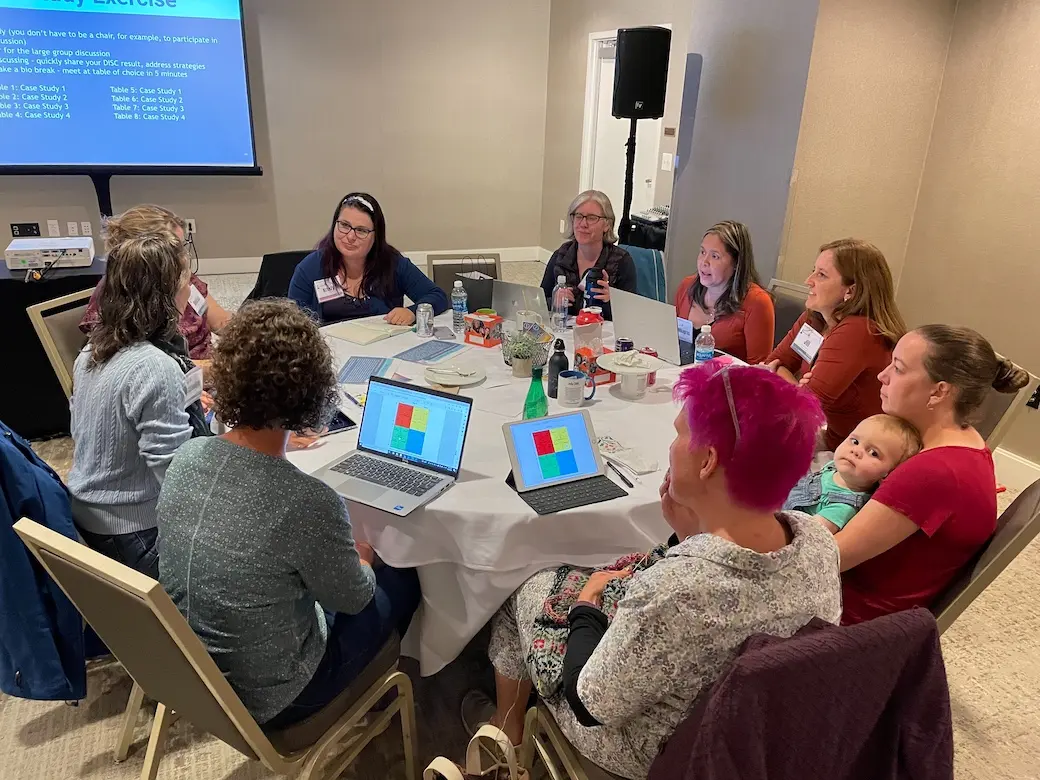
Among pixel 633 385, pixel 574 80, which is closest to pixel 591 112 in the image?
pixel 574 80

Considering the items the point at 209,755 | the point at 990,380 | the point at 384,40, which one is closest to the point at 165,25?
the point at 384,40

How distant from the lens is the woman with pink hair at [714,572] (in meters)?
1.03

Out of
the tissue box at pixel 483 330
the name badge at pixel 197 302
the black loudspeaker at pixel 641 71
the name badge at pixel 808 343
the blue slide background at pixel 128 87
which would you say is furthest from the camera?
the blue slide background at pixel 128 87

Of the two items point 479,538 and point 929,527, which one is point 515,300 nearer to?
point 479,538

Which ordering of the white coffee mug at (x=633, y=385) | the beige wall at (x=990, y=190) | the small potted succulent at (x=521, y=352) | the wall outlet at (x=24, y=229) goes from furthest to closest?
the wall outlet at (x=24, y=229) < the beige wall at (x=990, y=190) < the small potted succulent at (x=521, y=352) < the white coffee mug at (x=633, y=385)

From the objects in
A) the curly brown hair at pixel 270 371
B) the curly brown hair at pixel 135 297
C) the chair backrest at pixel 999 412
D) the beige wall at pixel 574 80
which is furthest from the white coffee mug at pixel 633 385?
the beige wall at pixel 574 80

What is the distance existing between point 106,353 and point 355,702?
1045 millimetres

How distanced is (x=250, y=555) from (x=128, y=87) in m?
5.47

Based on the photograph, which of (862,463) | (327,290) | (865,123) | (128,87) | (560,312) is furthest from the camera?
(128,87)

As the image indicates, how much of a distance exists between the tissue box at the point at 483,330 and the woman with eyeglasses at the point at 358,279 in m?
0.44

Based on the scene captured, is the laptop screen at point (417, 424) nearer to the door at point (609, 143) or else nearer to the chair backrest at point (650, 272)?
→ the chair backrest at point (650, 272)

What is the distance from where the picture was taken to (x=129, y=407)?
168cm

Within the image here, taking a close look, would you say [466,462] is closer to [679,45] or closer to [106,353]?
[106,353]

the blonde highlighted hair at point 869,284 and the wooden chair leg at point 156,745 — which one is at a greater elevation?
the blonde highlighted hair at point 869,284
